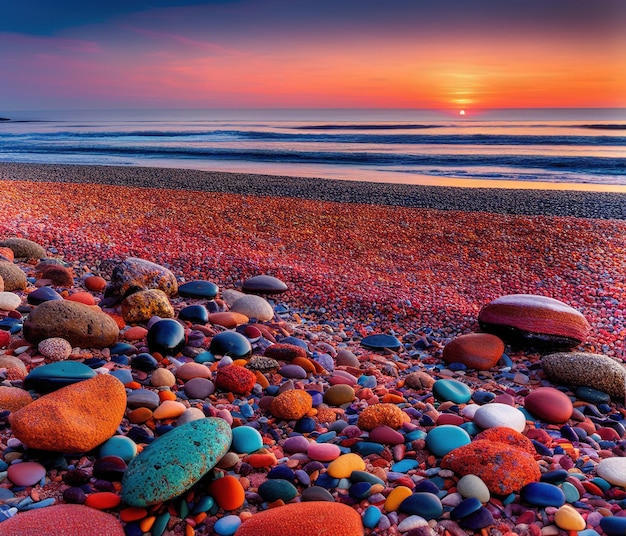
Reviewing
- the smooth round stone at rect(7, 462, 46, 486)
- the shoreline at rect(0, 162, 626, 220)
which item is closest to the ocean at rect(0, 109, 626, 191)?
the shoreline at rect(0, 162, 626, 220)

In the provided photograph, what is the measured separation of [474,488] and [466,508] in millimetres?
125

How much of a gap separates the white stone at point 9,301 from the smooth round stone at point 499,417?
3.23m

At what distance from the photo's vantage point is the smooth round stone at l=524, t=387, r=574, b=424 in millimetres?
3092


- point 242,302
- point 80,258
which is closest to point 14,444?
point 242,302

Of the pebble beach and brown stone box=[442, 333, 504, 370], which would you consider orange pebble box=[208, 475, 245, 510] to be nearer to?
the pebble beach

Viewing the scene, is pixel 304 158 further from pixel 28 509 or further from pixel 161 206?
pixel 28 509

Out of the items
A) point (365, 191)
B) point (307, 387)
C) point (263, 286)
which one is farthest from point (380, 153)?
point (307, 387)

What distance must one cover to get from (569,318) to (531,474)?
7.28ft

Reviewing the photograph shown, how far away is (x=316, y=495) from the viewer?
225cm

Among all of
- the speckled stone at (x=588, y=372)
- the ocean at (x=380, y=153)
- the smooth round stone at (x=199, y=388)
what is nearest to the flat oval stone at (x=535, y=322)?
the speckled stone at (x=588, y=372)

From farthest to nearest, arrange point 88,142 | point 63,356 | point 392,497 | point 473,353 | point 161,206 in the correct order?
1. point 88,142
2. point 161,206
3. point 473,353
4. point 63,356
5. point 392,497

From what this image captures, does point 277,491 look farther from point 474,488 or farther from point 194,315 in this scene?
point 194,315

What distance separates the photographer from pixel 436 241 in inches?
290

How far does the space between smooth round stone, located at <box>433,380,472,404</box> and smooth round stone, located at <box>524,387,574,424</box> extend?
0.35 meters
